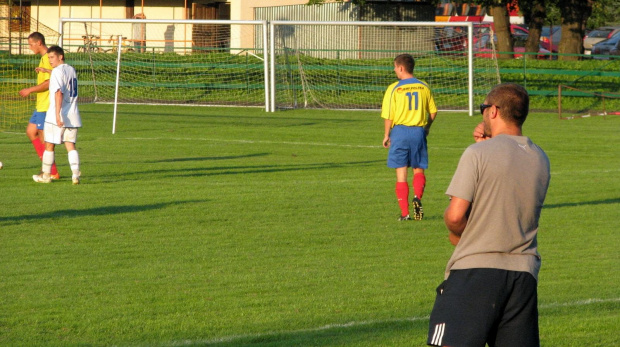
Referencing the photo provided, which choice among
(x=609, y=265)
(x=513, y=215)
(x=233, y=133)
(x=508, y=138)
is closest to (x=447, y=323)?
(x=513, y=215)

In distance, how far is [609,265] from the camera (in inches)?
340

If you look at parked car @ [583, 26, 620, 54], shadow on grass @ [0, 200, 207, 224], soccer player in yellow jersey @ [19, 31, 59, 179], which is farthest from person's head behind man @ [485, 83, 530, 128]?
parked car @ [583, 26, 620, 54]

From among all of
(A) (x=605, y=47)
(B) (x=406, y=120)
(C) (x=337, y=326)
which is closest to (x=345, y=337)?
(C) (x=337, y=326)

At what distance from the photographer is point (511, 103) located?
4137 mm

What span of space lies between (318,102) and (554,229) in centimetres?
2144

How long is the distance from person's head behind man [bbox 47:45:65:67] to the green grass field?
1777 millimetres

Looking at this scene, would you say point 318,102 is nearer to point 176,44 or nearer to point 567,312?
point 176,44

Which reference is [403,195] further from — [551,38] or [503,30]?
[551,38]

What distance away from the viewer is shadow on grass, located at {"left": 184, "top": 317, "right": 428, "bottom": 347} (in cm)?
588

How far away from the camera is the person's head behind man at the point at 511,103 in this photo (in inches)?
163

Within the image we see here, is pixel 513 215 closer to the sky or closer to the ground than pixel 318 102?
closer to the ground

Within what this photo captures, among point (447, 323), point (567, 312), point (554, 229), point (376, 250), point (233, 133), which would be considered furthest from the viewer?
point (233, 133)

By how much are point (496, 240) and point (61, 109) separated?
9838mm

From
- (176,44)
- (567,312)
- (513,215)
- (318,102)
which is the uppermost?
(176,44)
